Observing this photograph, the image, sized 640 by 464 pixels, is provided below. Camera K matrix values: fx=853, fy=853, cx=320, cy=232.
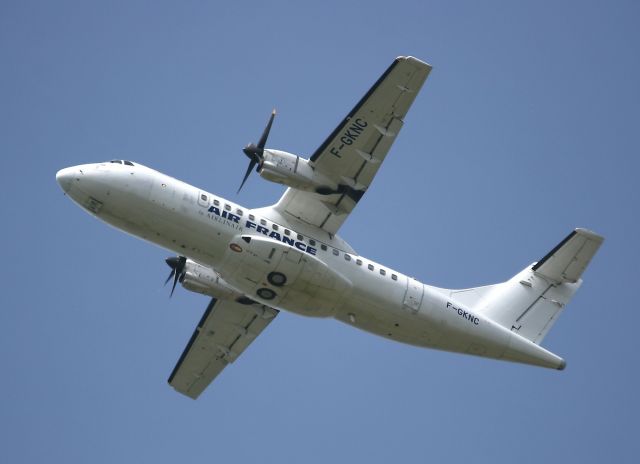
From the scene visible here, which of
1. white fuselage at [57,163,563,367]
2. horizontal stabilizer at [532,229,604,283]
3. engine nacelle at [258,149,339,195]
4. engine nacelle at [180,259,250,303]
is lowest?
engine nacelle at [180,259,250,303]

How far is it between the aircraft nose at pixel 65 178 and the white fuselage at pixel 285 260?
26mm

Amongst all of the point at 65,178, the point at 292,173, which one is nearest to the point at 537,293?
the point at 292,173

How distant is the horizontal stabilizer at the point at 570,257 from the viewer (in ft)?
82.0

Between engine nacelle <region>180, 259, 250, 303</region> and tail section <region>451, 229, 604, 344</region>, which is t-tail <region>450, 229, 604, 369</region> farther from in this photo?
engine nacelle <region>180, 259, 250, 303</region>

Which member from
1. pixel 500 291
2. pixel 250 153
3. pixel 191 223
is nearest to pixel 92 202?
pixel 191 223

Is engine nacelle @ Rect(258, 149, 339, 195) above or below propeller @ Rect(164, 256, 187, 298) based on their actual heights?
above

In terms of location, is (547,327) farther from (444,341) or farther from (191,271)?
(191,271)

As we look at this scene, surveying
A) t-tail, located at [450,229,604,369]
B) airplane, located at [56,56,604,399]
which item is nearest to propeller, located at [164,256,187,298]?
airplane, located at [56,56,604,399]

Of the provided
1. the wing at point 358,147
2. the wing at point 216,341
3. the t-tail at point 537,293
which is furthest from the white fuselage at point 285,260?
the wing at point 216,341

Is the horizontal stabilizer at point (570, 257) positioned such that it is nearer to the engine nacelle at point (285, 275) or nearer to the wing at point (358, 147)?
the wing at point (358, 147)

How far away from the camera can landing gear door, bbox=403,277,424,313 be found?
2370 centimetres

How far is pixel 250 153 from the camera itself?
74.5 ft

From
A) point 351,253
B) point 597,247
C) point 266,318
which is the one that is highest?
point 597,247

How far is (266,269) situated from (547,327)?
30.5ft
